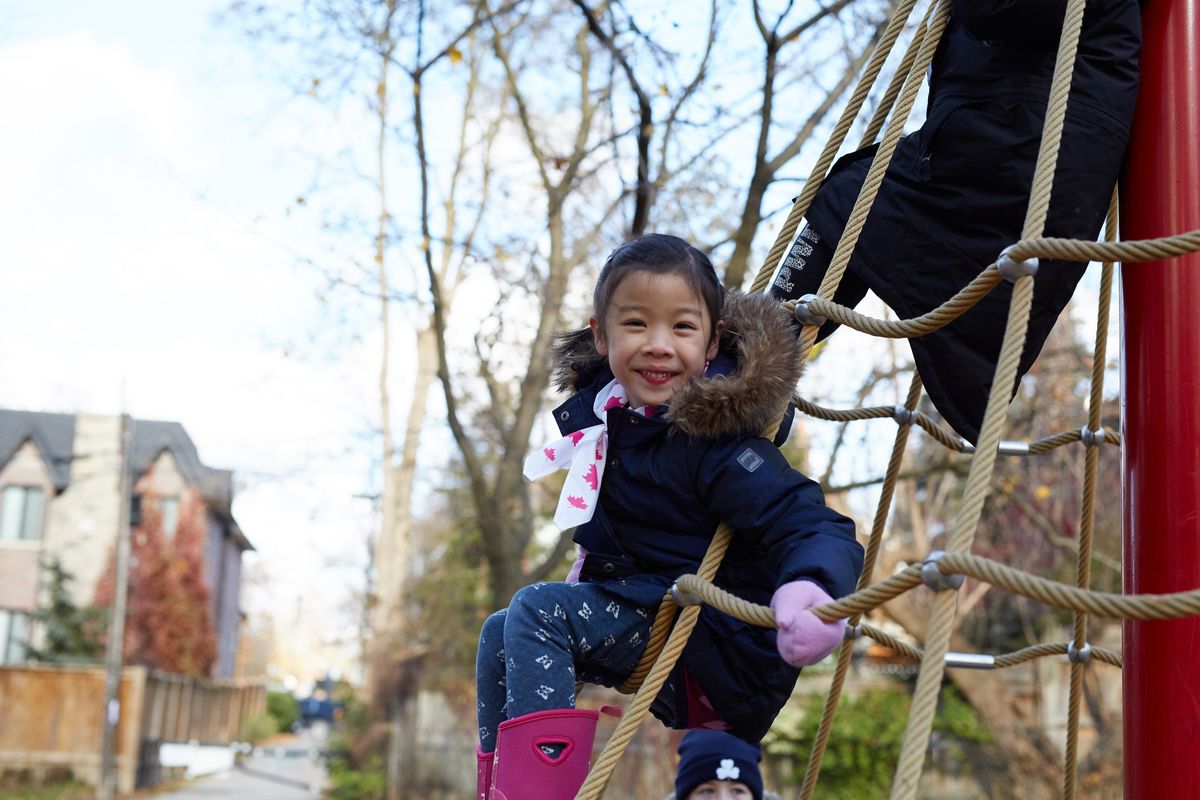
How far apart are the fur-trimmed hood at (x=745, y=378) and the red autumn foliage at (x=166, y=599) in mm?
25278

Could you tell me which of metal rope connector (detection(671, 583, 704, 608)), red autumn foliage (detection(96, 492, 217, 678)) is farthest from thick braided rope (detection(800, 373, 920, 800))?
red autumn foliage (detection(96, 492, 217, 678))

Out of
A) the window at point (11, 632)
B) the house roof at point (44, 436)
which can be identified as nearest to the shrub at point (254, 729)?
the window at point (11, 632)

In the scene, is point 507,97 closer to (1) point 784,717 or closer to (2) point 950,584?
(1) point 784,717

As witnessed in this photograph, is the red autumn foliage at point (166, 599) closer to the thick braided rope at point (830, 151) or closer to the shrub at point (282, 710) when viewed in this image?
the shrub at point (282, 710)

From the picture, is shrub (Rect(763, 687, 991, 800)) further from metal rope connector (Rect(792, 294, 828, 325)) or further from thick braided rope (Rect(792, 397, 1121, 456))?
metal rope connector (Rect(792, 294, 828, 325))

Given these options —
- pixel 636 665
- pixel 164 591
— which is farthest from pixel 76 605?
pixel 636 665

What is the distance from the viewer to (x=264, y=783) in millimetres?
19250

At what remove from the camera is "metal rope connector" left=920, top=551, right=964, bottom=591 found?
1.52m

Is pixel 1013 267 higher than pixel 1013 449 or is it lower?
higher

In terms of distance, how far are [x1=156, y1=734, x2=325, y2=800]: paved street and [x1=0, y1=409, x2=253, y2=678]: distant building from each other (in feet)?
16.1

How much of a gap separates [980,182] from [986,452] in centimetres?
72

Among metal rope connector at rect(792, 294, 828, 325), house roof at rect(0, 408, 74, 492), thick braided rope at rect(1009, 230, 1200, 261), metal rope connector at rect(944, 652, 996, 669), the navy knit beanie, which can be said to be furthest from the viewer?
house roof at rect(0, 408, 74, 492)

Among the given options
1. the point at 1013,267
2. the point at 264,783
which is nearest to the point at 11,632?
the point at 264,783

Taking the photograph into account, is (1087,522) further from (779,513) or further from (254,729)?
(254,729)
